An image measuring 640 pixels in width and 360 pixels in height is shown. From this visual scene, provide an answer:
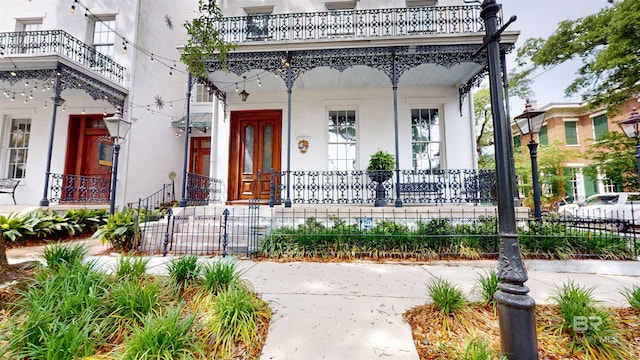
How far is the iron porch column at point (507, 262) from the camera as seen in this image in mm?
1808

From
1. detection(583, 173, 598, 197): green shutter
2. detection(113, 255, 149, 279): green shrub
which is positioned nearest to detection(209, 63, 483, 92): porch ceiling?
detection(113, 255, 149, 279): green shrub

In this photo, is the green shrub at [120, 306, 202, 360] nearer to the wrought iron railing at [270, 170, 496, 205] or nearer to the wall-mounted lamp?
the wrought iron railing at [270, 170, 496, 205]

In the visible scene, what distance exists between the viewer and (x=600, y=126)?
1566 centimetres

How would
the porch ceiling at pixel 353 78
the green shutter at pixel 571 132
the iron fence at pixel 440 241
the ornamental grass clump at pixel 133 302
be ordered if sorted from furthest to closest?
the green shutter at pixel 571 132 → the porch ceiling at pixel 353 78 → the iron fence at pixel 440 241 → the ornamental grass clump at pixel 133 302

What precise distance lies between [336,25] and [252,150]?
4.51 metres

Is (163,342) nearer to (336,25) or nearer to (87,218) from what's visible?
(87,218)

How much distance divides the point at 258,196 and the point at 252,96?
11.1 ft

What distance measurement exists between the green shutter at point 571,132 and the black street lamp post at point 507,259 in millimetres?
21002

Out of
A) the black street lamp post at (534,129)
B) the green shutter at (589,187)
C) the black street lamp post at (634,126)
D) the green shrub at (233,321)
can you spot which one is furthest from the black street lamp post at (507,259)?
the green shutter at (589,187)

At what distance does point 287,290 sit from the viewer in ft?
10.8

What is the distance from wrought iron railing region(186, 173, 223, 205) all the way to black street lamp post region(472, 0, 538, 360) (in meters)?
6.92

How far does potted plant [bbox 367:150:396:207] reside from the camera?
22.0ft

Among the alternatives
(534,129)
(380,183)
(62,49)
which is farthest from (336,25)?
(62,49)

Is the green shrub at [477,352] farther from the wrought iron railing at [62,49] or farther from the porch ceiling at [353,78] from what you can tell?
the wrought iron railing at [62,49]
